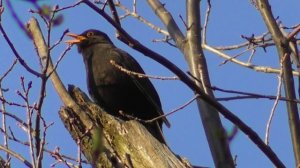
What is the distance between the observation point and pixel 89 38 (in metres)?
7.05

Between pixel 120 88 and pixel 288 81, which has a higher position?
pixel 120 88

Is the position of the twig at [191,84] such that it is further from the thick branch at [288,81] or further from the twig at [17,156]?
the twig at [17,156]

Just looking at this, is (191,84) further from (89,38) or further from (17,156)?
(89,38)

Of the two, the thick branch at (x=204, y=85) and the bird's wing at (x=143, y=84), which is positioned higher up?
the bird's wing at (x=143, y=84)

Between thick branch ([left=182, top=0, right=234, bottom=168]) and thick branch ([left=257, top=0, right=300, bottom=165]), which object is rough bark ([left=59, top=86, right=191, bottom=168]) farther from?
thick branch ([left=257, top=0, right=300, bottom=165])

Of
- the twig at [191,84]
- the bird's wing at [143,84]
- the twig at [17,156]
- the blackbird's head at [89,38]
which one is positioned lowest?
the twig at [191,84]

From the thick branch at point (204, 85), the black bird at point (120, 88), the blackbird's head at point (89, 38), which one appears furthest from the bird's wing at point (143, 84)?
the thick branch at point (204, 85)

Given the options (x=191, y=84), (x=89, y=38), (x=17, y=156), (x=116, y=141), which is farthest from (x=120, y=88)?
(x=191, y=84)

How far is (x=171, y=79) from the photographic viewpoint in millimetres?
2963

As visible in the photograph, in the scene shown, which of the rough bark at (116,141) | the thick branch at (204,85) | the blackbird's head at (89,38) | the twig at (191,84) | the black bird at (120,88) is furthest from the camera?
the blackbird's head at (89,38)

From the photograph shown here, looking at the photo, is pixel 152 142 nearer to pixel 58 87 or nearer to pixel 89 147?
pixel 89 147

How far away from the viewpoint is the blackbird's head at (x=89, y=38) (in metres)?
6.94

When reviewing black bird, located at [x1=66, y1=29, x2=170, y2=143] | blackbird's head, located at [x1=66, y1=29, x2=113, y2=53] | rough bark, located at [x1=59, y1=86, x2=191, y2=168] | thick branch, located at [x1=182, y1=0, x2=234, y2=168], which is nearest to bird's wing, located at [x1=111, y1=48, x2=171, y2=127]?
black bird, located at [x1=66, y1=29, x2=170, y2=143]

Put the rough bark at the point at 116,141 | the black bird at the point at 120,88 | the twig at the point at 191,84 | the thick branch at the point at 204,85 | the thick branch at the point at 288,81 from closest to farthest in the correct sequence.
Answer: the twig at the point at 191,84, the thick branch at the point at 204,85, the thick branch at the point at 288,81, the rough bark at the point at 116,141, the black bird at the point at 120,88
